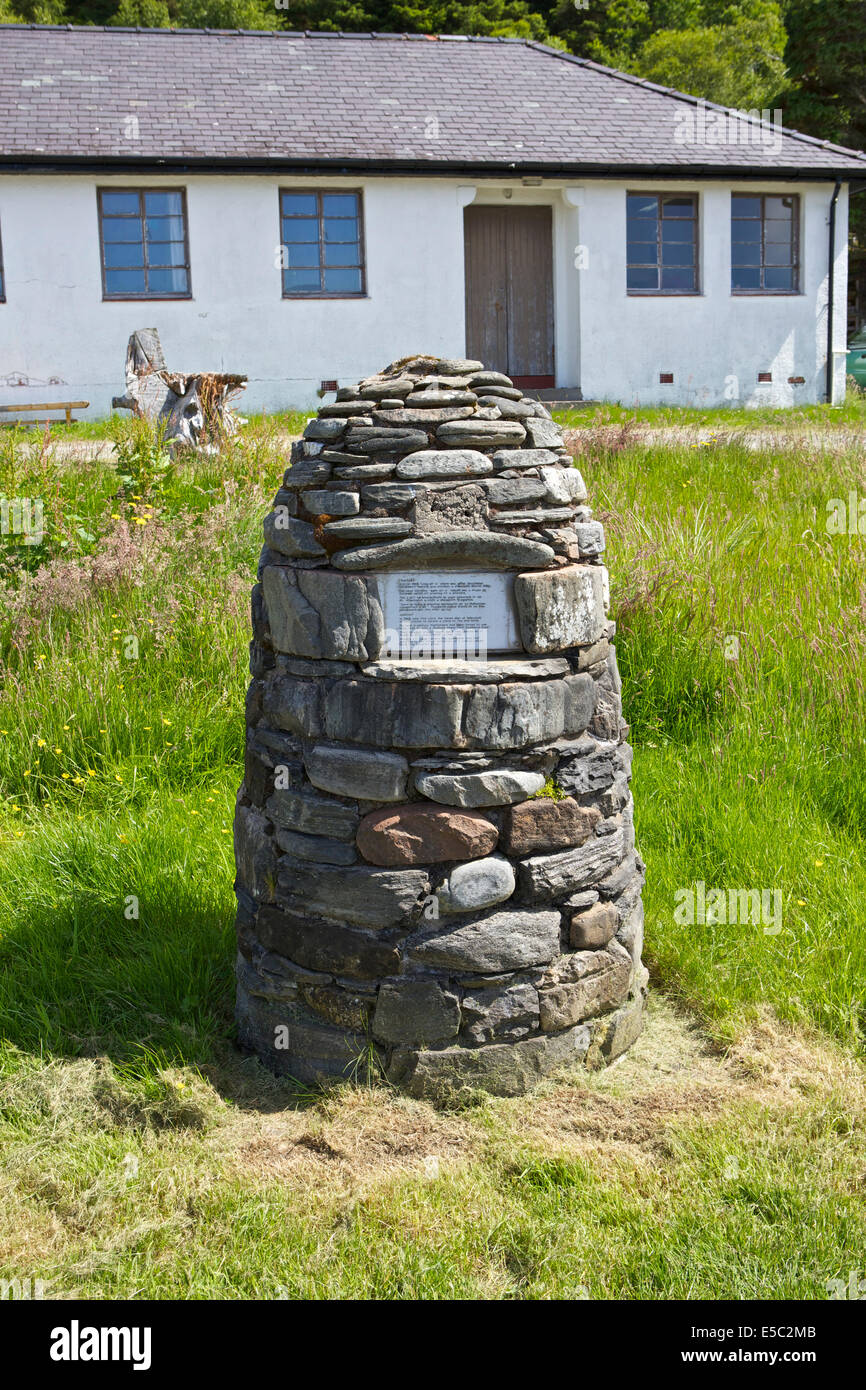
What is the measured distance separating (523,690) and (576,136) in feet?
53.3

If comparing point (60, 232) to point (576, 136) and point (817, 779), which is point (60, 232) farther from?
point (817, 779)

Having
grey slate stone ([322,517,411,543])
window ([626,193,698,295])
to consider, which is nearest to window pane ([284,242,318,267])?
window ([626,193,698,295])

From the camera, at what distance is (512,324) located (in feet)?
59.5

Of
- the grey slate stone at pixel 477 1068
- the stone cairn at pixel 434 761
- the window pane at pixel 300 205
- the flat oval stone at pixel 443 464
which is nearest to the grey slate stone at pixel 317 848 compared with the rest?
the stone cairn at pixel 434 761

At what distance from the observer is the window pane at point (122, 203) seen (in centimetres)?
1606

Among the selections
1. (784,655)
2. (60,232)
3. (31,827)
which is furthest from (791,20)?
(31,827)

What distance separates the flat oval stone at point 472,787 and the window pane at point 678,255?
54.0 feet

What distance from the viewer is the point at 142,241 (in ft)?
53.1

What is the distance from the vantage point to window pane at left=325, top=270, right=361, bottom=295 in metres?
16.9

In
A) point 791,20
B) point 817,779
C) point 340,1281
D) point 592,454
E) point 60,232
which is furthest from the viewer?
point 791,20

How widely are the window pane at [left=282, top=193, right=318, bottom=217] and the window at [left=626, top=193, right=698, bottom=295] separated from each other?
15.2 feet

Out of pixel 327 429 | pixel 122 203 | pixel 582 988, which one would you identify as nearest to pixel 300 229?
pixel 122 203

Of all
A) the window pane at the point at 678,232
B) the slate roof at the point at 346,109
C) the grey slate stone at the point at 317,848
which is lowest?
the grey slate stone at the point at 317,848

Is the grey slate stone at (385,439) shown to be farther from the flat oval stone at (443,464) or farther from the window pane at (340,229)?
the window pane at (340,229)
